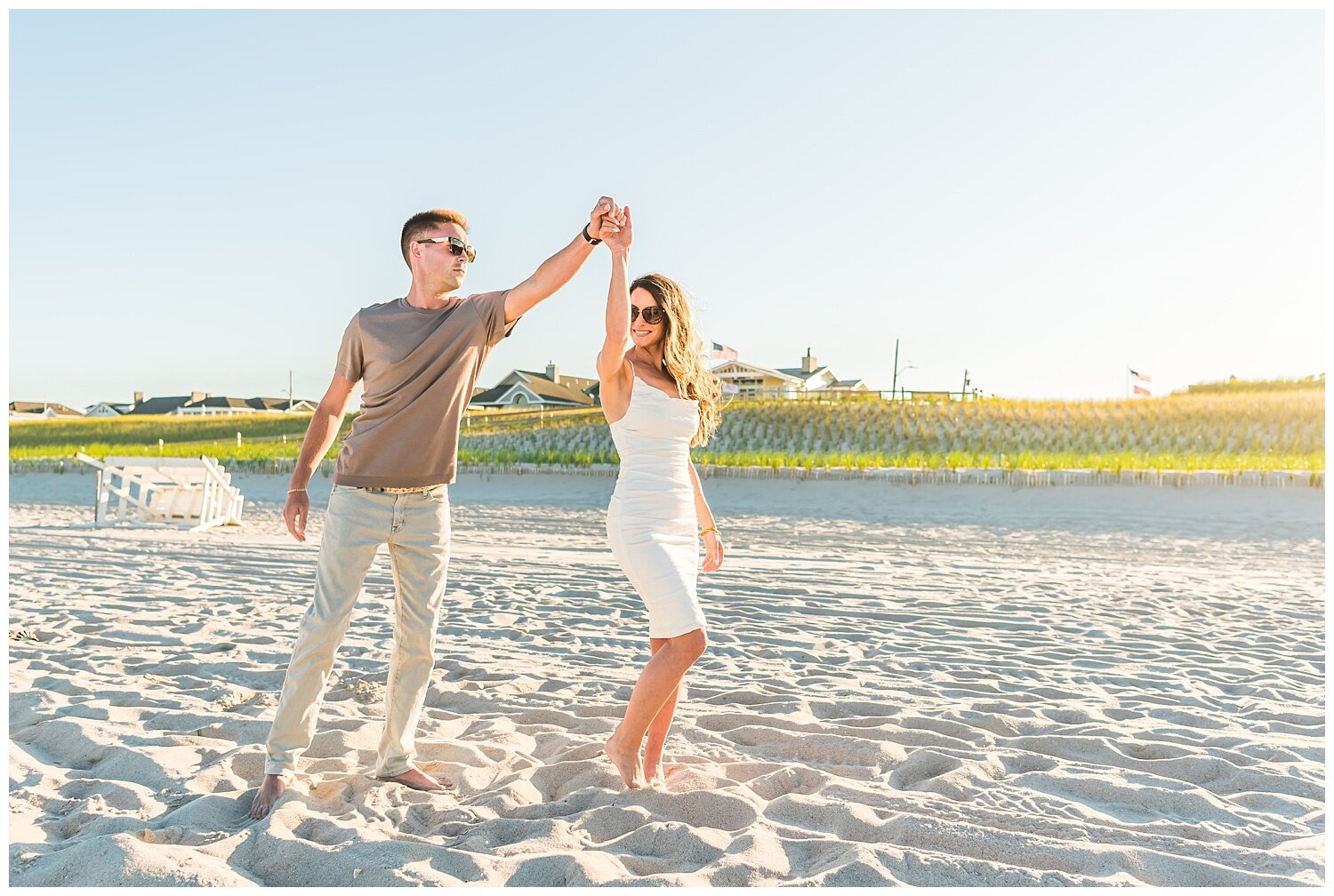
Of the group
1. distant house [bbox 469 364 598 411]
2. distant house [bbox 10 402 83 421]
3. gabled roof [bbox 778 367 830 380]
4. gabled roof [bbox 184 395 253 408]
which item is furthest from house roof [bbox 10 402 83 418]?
gabled roof [bbox 778 367 830 380]

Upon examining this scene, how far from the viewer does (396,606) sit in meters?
3.38

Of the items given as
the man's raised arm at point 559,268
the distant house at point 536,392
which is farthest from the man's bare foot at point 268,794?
the distant house at point 536,392

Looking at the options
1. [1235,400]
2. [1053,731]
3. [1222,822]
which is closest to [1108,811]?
[1222,822]

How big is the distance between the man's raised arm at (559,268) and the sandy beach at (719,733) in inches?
64.2

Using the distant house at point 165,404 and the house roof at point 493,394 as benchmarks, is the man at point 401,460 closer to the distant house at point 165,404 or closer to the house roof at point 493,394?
the house roof at point 493,394

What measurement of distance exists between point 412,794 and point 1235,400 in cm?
2702

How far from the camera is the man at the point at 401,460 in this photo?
327cm

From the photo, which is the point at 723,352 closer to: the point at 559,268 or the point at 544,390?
the point at 559,268

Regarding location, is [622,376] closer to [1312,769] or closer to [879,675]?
[879,675]

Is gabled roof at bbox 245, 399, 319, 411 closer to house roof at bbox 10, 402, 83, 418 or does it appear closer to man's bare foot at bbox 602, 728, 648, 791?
house roof at bbox 10, 402, 83, 418

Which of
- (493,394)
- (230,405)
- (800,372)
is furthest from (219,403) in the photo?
(800,372)

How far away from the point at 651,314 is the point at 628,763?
4.96 feet

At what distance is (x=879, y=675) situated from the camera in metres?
4.99

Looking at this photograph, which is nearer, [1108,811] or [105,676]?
[1108,811]
